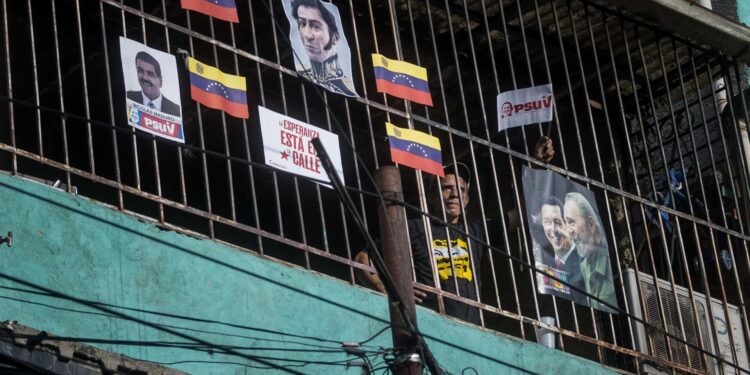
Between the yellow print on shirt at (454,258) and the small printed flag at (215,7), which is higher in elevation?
the small printed flag at (215,7)

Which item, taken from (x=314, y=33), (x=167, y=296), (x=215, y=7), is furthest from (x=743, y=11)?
(x=167, y=296)

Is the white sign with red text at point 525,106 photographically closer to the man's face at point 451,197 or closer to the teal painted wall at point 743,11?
the man's face at point 451,197

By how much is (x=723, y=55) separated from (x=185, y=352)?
5.22m

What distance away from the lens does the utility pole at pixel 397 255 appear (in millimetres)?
6328

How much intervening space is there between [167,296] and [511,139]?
14.6 feet

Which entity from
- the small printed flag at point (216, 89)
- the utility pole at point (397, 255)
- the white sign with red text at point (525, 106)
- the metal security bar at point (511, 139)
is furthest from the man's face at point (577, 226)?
the utility pole at point (397, 255)

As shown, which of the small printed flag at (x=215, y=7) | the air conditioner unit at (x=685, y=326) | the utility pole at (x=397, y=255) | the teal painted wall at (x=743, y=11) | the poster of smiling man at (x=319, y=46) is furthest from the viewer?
the teal painted wall at (x=743, y=11)

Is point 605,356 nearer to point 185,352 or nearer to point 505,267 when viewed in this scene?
point 505,267

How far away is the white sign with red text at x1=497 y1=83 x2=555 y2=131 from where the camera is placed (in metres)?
9.09

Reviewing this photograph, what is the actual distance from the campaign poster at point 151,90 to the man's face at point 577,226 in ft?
9.23

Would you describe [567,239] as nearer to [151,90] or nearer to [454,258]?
[454,258]

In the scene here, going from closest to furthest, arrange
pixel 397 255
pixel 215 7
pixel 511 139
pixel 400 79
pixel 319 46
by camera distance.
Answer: pixel 397 255, pixel 215 7, pixel 319 46, pixel 400 79, pixel 511 139

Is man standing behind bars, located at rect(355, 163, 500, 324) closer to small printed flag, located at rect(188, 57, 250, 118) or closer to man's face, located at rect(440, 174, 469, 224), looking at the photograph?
man's face, located at rect(440, 174, 469, 224)

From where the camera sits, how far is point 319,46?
829 centimetres
